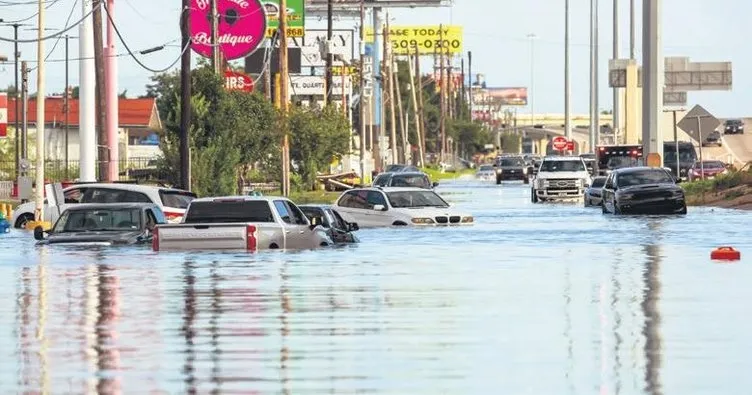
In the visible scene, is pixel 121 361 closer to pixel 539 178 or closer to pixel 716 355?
pixel 716 355

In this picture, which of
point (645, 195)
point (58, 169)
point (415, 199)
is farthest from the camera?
point (58, 169)

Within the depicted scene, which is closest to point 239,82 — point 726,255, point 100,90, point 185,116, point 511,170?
point 100,90

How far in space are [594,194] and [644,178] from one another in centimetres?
993

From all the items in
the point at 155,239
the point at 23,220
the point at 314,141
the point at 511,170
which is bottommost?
the point at 23,220

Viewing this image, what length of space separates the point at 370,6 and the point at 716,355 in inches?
5586

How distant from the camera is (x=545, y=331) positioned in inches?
765

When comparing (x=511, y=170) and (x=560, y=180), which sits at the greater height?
(x=511, y=170)

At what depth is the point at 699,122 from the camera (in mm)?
69375

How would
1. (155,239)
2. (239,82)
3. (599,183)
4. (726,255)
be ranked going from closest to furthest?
1. (726,255)
2. (155,239)
3. (599,183)
4. (239,82)

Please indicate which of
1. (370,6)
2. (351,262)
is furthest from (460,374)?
(370,6)

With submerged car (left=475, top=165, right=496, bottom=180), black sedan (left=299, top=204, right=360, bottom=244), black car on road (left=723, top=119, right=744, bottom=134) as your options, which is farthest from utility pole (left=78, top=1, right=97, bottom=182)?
black car on road (left=723, top=119, right=744, bottom=134)

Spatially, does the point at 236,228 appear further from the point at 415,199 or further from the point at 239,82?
the point at 239,82

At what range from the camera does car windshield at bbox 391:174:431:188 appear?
66.8m

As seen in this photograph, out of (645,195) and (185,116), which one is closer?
(185,116)
